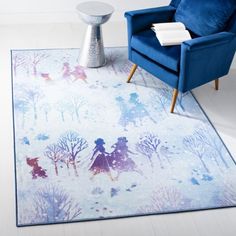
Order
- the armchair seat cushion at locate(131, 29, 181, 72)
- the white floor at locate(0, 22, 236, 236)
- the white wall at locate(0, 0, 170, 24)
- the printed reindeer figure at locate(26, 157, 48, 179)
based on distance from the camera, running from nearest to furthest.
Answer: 1. the white floor at locate(0, 22, 236, 236)
2. the printed reindeer figure at locate(26, 157, 48, 179)
3. the armchair seat cushion at locate(131, 29, 181, 72)
4. the white wall at locate(0, 0, 170, 24)

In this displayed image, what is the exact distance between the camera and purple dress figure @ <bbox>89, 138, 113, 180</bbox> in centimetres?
282

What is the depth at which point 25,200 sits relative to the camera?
2566mm

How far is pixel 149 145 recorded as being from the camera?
121 inches

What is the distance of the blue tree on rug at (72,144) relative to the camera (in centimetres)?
293

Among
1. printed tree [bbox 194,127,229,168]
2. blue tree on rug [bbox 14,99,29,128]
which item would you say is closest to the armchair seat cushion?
printed tree [bbox 194,127,229,168]

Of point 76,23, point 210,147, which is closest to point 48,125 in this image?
point 210,147

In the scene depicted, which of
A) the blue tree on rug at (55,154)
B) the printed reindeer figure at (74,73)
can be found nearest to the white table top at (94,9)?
the printed reindeer figure at (74,73)

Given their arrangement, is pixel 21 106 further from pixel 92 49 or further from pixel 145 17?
pixel 145 17

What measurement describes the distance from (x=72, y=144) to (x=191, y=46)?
1.06 meters

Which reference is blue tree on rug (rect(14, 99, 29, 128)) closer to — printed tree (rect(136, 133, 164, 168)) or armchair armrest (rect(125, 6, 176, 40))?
printed tree (rect(136, 133, 164, 168))

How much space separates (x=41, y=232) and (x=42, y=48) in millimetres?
2264

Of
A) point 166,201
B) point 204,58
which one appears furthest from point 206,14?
point 166,201

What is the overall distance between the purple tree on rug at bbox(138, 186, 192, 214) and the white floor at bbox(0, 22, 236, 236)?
52mm

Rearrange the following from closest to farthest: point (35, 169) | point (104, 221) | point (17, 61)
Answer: point (104, 221), point (35, 169), point (17, 61)
